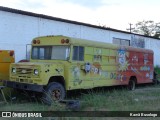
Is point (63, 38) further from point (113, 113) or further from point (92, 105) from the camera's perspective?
point (113, 113)

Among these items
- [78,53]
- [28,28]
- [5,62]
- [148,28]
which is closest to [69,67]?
[78,53]

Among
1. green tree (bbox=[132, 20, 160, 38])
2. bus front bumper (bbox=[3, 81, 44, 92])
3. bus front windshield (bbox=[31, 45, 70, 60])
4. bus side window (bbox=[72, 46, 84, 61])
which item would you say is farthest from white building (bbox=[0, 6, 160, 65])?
green tree (bbox=[132, 20, 160, 38])

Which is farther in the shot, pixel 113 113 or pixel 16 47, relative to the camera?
pixel 16 47

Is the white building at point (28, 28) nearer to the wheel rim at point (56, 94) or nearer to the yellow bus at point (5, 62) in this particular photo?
the yellow bus at point (5, 62)

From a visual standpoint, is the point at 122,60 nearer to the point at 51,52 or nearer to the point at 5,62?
the point at 51,52

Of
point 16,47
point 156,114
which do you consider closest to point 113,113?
point 156,114

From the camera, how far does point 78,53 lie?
12.1 m

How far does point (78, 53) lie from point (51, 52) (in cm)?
112

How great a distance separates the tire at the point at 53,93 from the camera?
34.9 feet

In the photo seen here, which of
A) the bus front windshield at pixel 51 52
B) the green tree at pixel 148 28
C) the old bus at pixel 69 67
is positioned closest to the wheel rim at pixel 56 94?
the old bus at pixel 69 67

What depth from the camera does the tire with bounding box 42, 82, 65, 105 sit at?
10.6m

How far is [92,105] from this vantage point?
1020cm

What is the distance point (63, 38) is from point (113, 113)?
426cm

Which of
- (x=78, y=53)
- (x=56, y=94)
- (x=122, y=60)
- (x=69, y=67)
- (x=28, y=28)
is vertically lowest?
(x=56, y=94)
